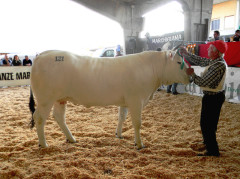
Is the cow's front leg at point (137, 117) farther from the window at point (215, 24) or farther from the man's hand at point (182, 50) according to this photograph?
the window at point (215, 24)

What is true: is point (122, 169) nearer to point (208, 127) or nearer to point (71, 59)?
point (208, 127)

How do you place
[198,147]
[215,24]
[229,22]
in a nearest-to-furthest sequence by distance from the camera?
[198,147] → [229,22] → [215,24]

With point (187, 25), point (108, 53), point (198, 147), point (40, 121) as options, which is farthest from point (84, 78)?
point (108, 53)

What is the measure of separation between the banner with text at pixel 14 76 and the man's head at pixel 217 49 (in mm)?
10010

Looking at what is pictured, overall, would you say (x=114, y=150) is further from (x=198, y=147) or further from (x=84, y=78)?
(x=198, y=147)

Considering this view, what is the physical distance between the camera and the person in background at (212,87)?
251 cm

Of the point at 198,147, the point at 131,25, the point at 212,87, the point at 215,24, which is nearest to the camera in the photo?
the point at 212,87

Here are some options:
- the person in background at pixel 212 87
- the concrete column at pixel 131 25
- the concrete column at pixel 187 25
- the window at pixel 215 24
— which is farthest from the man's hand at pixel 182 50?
the window at pixel 215 24

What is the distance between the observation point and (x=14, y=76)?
1023cm

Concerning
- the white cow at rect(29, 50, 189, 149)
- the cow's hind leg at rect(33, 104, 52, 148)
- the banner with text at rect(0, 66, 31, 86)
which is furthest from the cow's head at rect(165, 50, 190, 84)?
the banner with text at rect(0, 66, 31, 86)

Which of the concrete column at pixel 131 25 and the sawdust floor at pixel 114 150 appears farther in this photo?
the concrete column at pixel 131 25

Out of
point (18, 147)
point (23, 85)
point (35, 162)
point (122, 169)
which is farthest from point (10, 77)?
point (122, 169)

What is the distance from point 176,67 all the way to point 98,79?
3.76 ft

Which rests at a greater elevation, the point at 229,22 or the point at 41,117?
the point at 229,22
